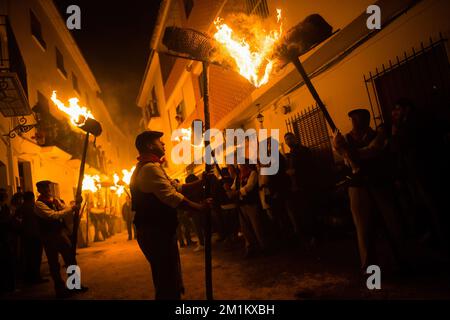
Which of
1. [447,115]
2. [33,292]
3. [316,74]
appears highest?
[316,74]

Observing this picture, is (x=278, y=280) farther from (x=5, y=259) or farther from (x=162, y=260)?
(x=5, y=259)

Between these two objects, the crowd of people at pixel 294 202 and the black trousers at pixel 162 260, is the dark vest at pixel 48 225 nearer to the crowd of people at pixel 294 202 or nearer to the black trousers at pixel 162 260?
the crowd of people at pixel 294 202

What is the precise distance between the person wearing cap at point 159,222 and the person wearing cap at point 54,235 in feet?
7.79

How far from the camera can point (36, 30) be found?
13602 mm

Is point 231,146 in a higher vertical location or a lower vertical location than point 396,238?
higher

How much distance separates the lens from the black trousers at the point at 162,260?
2986mm

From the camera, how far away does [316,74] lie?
738 cm

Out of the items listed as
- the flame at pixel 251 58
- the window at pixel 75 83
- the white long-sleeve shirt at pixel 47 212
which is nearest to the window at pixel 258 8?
the flame at pixel 251 58

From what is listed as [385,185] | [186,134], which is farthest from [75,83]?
[385,185]

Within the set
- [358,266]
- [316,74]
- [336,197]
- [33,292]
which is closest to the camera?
[358,266]

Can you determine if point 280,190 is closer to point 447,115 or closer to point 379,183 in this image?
point 379,183

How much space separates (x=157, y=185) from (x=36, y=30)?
583 inches
